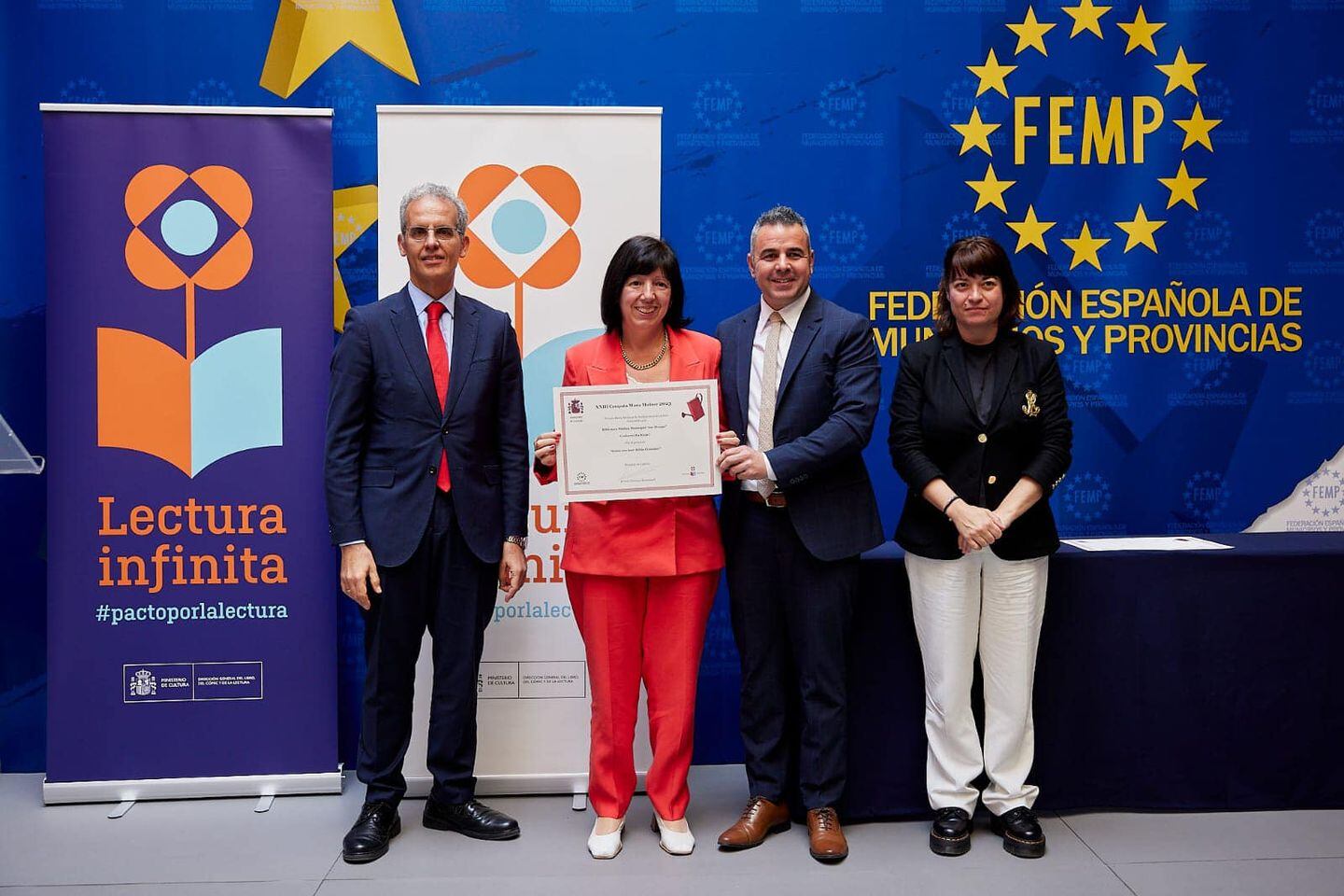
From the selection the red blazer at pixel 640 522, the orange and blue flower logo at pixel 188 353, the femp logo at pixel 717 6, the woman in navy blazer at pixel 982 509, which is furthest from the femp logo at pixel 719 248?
the orange and blue flower logo at pixel 188 353

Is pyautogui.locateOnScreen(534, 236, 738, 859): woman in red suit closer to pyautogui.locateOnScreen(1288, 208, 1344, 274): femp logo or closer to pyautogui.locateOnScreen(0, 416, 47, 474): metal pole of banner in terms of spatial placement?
pyautogui.locateOnScreen(0, 416, 47, 474): metal pole of banner

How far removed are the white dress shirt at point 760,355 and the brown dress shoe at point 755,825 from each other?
936 mm

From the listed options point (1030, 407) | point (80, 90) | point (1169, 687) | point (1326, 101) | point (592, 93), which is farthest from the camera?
point (1326, 101)

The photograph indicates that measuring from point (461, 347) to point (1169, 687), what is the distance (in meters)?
2.40

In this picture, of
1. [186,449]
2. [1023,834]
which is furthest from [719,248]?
[1023,834]

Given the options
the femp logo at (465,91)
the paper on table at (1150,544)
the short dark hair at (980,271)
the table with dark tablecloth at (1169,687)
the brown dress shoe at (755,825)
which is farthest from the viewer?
the femp logo at (465,91)

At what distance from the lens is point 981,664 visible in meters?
3.04

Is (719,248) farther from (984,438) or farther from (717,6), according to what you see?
(984,438)

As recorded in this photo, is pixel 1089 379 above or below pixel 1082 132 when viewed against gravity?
below

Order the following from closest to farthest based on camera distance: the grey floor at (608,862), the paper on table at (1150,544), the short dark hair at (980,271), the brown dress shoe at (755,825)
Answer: the grey floor at (608,862)
the short dark hair at (980,271)
the brown dress shoe at (755,825)
the paper on table at (1150,544)

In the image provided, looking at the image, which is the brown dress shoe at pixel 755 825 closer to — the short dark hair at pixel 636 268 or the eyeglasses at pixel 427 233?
the short dark hair at pixel 636 268

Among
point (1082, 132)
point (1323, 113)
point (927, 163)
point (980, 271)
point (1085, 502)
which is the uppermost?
point (1323, 113)

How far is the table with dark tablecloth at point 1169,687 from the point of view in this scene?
10.4 ft

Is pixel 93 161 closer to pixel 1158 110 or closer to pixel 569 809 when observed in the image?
pixel 569 809
